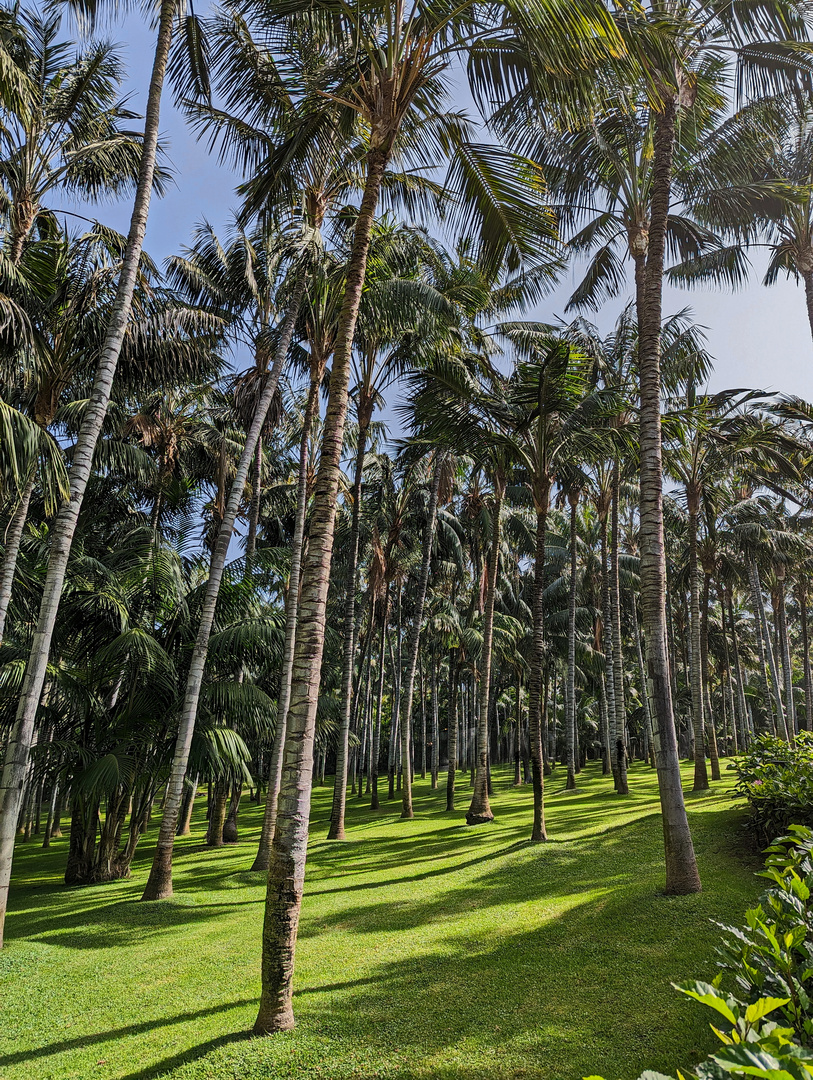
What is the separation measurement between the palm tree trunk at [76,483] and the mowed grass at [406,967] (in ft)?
6.89

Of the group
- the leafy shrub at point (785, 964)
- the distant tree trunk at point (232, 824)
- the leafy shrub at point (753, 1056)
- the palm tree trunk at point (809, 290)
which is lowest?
the distant tree trunk at point (232, 824)

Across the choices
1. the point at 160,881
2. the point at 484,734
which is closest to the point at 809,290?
the point at 484,734

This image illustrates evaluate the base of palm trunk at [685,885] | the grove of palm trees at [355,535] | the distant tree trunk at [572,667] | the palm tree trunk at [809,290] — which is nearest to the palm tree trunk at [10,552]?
the grove of palm trees at [355,535]

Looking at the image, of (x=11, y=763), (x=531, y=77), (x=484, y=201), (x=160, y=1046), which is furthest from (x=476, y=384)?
(x=160, y=1046)

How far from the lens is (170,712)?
547 inches

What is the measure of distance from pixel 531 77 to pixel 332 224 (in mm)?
6616

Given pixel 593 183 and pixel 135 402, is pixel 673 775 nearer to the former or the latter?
pixel 593 183

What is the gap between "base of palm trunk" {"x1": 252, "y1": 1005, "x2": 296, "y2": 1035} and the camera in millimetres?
5254

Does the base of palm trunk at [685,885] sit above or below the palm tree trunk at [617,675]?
below

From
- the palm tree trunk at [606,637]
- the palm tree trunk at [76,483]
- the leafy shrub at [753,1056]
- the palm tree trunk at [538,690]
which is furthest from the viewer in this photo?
the palm tree trunk at [606,637]

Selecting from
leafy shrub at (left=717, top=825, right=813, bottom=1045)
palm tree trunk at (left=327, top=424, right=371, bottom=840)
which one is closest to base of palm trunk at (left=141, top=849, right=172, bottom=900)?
palm tree trunk at (left=327, top=424, right=371, bottom=840)

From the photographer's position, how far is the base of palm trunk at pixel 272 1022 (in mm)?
5254

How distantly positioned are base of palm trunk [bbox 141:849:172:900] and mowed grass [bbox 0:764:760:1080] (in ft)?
1.02

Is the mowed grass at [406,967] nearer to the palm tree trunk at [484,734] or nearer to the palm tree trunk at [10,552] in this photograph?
the palm tree trunk at [484,734]
